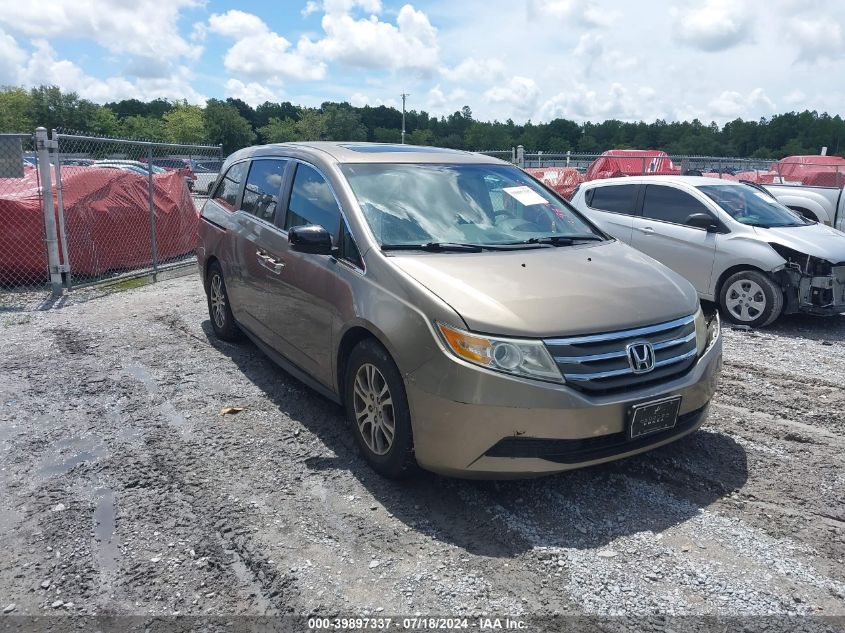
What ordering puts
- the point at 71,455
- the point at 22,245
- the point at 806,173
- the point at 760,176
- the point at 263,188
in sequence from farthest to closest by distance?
the point at 760,176
the point at 806,173
the point at 22,245
the point at 263,188
the point at 71,455

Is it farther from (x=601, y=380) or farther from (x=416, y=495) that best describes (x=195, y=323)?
(x=601, y=380)

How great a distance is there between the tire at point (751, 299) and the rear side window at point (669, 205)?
0.96 metres

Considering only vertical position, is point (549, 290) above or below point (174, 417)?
above

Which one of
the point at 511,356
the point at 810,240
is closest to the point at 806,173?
the point at 810,240

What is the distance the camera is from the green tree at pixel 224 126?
7994 centimetres

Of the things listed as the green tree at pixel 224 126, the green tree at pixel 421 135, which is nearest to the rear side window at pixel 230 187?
the green tree at pixel 224 126

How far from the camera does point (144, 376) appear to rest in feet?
18.7

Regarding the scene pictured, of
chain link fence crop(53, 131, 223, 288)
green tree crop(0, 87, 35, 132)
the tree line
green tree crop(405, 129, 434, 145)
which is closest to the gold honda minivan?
chain link fence crop(53, 131, 223, 288)

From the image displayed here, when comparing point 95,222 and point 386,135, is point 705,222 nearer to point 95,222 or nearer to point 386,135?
point 95,222

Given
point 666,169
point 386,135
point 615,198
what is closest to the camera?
point 615,198

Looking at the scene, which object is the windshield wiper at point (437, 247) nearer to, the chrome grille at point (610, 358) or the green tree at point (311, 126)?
the chrome grille at point (610, 358)

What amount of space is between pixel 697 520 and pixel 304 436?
2399mm

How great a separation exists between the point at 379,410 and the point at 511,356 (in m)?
0.88

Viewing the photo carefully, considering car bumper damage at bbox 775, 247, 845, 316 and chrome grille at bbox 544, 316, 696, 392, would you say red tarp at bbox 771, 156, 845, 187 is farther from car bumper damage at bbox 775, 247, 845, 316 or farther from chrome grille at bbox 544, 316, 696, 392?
chrome grille at bbox 544, 316, 696, 392
